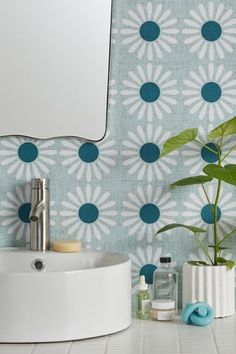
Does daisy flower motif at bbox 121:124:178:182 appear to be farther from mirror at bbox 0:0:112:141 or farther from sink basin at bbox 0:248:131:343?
sink basin at bbox 0:248:131:343

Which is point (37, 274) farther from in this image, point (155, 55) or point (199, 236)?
point (155, 55)

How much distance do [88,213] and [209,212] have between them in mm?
339

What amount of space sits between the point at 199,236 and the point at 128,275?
0.31 metres

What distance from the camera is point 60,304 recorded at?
5.49 feet

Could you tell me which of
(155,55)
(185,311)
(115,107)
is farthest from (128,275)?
(155,55)

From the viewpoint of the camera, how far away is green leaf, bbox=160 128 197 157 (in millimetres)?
1929

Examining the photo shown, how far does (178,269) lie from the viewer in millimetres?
2047

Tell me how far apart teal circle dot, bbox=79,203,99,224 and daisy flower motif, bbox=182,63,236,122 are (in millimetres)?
387

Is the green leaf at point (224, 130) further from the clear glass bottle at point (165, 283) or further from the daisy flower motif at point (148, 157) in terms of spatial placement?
the clear glass bottle at point (165, 283)

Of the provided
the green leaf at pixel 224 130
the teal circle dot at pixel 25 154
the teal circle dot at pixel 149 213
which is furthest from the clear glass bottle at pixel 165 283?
the teal circle dot at pixel 25 154

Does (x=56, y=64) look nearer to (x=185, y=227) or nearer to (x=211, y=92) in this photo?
(x=211, y=92)

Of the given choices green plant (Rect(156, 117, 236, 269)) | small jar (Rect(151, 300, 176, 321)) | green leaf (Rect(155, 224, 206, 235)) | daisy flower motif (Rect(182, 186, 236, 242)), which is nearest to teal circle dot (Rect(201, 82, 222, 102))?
green plant (Rect(156, 117, 236, 269))

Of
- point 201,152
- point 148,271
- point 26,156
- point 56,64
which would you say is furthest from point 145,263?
point 56,64

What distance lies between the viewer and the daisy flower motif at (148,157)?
80.7 inches
